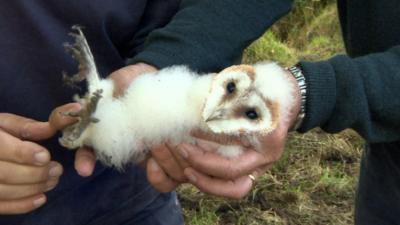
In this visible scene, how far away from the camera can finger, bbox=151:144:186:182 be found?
1273 mm

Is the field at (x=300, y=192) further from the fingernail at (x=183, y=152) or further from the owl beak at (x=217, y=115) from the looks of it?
the owl beak at (x=217, y=115)

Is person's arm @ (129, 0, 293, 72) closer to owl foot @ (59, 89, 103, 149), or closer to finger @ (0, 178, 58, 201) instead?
owl foot @ (59, 89, 103, 149)

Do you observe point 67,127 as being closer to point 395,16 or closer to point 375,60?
point 375,60

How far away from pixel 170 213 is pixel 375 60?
70cm

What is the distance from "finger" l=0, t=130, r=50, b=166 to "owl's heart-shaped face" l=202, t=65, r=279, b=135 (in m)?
0.35

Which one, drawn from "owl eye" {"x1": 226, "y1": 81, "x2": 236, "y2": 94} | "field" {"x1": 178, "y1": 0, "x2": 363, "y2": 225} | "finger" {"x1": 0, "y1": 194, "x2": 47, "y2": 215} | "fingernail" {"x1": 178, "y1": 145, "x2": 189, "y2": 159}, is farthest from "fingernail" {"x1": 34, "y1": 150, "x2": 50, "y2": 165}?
"field" {"x1": 178, "y1": 0, "x2": 363, "y2": 225}

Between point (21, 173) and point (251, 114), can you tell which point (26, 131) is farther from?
point (251, 114)

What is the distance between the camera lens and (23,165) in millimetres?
1238

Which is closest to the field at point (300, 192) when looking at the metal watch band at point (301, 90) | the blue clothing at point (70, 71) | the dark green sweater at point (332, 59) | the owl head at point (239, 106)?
the blue clothing at point (70, 71)

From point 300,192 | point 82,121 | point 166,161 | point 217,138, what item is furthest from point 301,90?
point 300,192

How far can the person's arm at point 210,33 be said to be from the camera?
4.40ft

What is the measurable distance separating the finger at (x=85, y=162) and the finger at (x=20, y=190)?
0.10 metres

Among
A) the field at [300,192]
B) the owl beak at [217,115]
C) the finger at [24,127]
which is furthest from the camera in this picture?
the field at [300,192]

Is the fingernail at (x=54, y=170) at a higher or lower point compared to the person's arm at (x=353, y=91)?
lower
